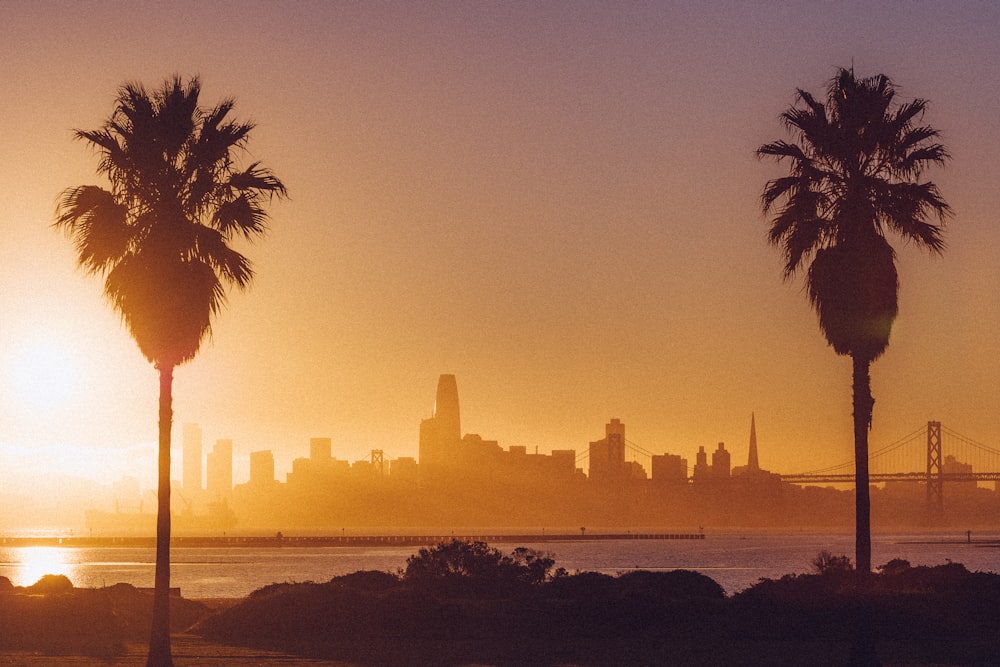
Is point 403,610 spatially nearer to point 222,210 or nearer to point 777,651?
point 777,651

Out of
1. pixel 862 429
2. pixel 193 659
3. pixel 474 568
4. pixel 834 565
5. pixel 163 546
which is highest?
pixel 862 429

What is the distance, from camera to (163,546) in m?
27.2

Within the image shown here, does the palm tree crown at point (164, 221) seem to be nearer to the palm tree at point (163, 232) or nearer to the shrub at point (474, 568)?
the palm tree at point (163, 232)

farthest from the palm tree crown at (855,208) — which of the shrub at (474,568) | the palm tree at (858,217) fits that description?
the shrub at (474,568)

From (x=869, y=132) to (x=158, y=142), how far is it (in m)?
15.8

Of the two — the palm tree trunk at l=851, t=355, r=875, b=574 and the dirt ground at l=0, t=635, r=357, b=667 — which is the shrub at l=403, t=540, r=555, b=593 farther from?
the palm tree trunk at l=851, t=355, r=875, b=574

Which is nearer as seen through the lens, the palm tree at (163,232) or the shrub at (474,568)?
the palm tree at (163,232)

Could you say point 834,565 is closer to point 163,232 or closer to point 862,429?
point 862,429

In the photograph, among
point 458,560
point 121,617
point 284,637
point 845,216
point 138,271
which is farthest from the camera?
point 458,560

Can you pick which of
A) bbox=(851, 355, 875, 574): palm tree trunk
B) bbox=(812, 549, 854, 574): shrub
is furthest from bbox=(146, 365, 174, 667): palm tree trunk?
bbox=(812, 549, 854, 574): shrub

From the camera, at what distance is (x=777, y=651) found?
98.2 feet

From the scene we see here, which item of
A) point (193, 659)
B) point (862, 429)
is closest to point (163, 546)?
point (193, 659)

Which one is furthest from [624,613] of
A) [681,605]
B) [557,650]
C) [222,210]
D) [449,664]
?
[222,210]

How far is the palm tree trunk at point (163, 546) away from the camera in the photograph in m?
26.5
